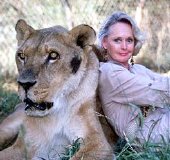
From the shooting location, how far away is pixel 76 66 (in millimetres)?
3809

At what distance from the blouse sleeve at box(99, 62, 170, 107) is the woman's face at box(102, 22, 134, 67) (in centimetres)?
35

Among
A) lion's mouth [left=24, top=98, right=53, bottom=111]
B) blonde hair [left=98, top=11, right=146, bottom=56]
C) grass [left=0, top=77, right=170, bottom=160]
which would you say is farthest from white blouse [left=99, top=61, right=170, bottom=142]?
lion's mouth [left=24, top=98, right=53, bottom=111]

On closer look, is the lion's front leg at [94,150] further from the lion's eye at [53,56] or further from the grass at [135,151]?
the lion's eye at [53,56]

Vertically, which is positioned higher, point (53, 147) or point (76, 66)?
point (76, 66)

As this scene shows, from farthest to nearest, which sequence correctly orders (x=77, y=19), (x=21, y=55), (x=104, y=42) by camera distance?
(x=77, y=19) < (x=104, y=42) < (x=21, y=55)

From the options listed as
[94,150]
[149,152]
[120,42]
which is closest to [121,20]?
[120,42]

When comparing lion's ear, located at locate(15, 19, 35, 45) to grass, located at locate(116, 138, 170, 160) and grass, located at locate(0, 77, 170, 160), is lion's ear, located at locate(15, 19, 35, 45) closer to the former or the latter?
grass, located at locate(0, 77, 170, 160)

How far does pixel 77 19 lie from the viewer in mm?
8125

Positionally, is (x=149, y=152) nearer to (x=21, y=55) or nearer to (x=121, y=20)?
(x=21, y=55)

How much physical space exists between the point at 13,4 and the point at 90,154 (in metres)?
4.99

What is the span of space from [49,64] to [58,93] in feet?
0.68

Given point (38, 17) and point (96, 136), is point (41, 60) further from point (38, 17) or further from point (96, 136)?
point (38, 17)

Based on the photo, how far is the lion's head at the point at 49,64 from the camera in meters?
Result: 3.55

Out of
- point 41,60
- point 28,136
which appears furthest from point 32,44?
point 28,136
